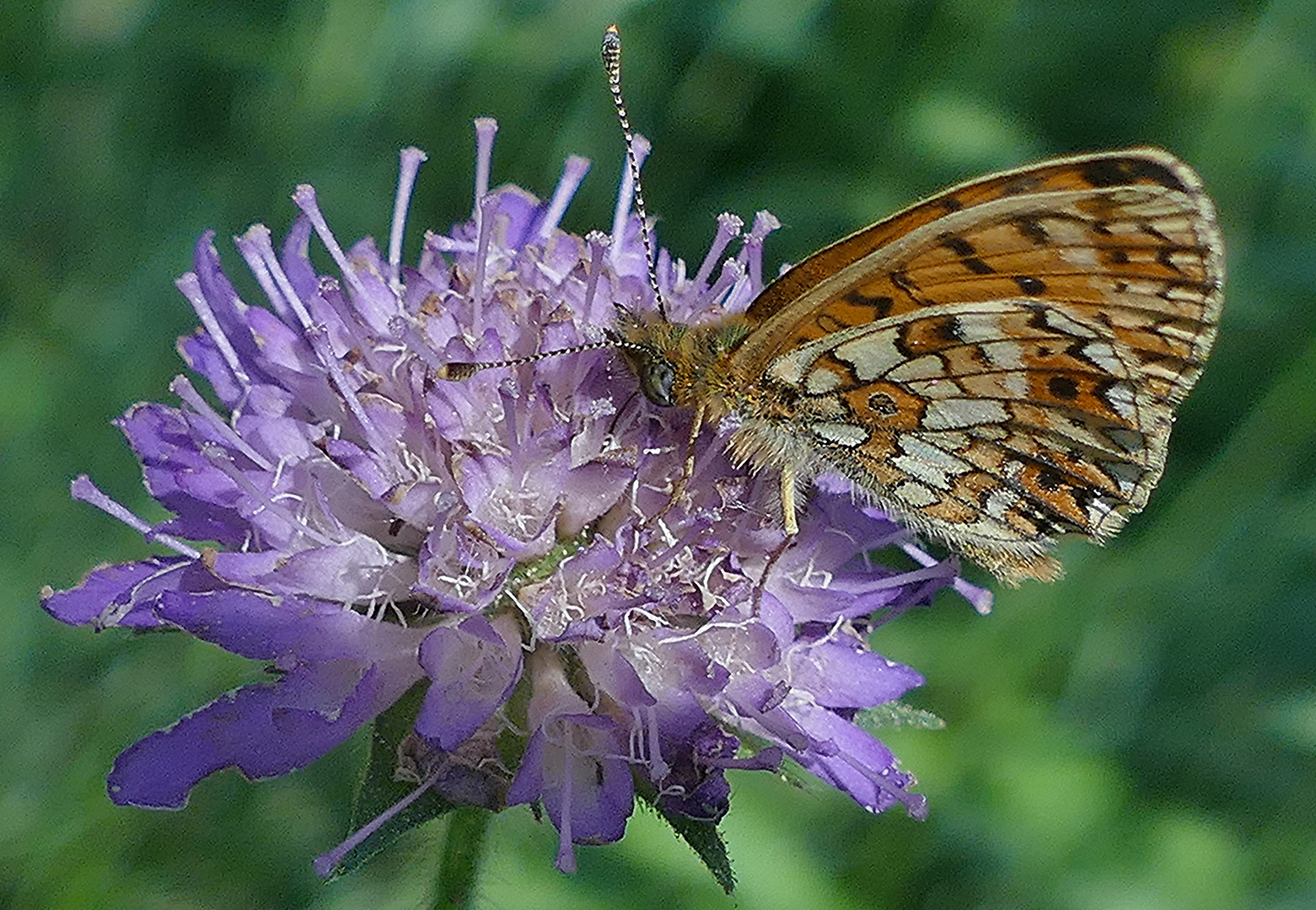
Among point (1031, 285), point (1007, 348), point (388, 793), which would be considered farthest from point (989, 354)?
point (388, 793)

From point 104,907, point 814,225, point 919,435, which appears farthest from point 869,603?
point 814,225

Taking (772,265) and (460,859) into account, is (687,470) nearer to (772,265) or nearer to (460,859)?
(460,859)

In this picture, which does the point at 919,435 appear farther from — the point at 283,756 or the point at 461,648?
the point at 283,756

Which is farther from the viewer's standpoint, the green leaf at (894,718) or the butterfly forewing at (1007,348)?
the green leaf at (894,718)

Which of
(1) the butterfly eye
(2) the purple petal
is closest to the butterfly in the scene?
(1) the butterfly eye

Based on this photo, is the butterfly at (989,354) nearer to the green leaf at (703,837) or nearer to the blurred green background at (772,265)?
the green leaf at (703,837)

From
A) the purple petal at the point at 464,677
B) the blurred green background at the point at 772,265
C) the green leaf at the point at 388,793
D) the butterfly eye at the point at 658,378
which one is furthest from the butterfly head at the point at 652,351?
the blurred green background at the point at 772,265

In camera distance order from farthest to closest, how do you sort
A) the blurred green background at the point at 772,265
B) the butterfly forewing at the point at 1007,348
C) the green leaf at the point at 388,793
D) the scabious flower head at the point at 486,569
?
the blurred green background at the point at 772,265, the butterfly forewing at the point at 1007,348, the scabious flower head at the point at 486,569, the green leaf at the point at 388,793
